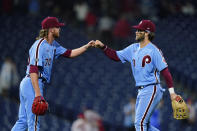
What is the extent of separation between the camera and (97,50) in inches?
558

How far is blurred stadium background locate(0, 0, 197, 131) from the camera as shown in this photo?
1113 centimetres

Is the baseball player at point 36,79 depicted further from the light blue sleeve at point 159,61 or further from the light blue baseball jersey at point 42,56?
the light blue sleeve at point 159,61

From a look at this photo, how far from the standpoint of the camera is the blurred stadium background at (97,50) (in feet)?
36.5

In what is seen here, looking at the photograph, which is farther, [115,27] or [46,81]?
[115,27]

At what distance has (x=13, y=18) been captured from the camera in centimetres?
1524

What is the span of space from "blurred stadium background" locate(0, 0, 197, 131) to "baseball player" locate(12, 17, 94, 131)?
456 cm

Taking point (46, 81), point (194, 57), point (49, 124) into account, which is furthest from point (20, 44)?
point (46, 81)

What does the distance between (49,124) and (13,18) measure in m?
5.94

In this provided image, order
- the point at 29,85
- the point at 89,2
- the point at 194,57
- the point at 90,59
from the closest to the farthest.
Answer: the point at 29,85
the point at 194,57
the point at 90,59
the point at 89,2

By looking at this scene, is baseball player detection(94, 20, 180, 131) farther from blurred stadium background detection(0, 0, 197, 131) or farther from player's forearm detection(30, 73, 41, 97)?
blurred stadium background detection(0, 0, 197, 131)

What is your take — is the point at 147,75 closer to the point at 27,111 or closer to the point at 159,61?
the point at 159,61

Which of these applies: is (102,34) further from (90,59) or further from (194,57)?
(194,57)

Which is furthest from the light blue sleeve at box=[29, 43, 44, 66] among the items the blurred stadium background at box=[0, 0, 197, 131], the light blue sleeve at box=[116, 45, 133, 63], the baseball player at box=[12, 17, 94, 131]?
the blurred stadium background at box=[0, 0, 197, 131]

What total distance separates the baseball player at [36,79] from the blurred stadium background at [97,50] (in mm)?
4562
